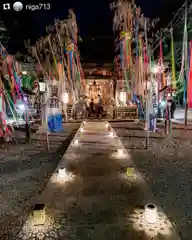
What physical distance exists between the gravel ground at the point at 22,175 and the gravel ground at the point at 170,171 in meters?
2.32

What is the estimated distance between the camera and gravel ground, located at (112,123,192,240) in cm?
339

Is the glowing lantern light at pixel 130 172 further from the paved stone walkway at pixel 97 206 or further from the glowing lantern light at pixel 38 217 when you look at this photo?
the glowing lantern light at pixel 38 217

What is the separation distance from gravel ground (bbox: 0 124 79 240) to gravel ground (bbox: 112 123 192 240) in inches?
91.3

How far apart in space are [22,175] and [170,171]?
360cm

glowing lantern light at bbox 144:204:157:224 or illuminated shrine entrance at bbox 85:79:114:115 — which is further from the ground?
illuminated shrine entrance at bbox 85:79:114:115

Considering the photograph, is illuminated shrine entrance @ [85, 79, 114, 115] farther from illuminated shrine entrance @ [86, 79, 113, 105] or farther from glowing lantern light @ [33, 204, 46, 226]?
glowing lantern light @ [33, 204, 46, 226]

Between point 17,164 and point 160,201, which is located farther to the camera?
point 17,164

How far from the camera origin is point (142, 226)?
2.95 metres

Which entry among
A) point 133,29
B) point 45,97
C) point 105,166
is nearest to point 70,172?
point 105,166

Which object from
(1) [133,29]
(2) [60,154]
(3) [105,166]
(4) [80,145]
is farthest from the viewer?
(1) [133,29]

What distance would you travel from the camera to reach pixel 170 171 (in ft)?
17.1

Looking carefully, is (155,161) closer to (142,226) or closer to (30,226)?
(142,226)

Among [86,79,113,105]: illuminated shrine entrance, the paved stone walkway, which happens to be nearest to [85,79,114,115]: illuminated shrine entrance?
[86,79,113,105]: illuminated shrine entrance

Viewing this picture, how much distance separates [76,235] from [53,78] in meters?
14.8
